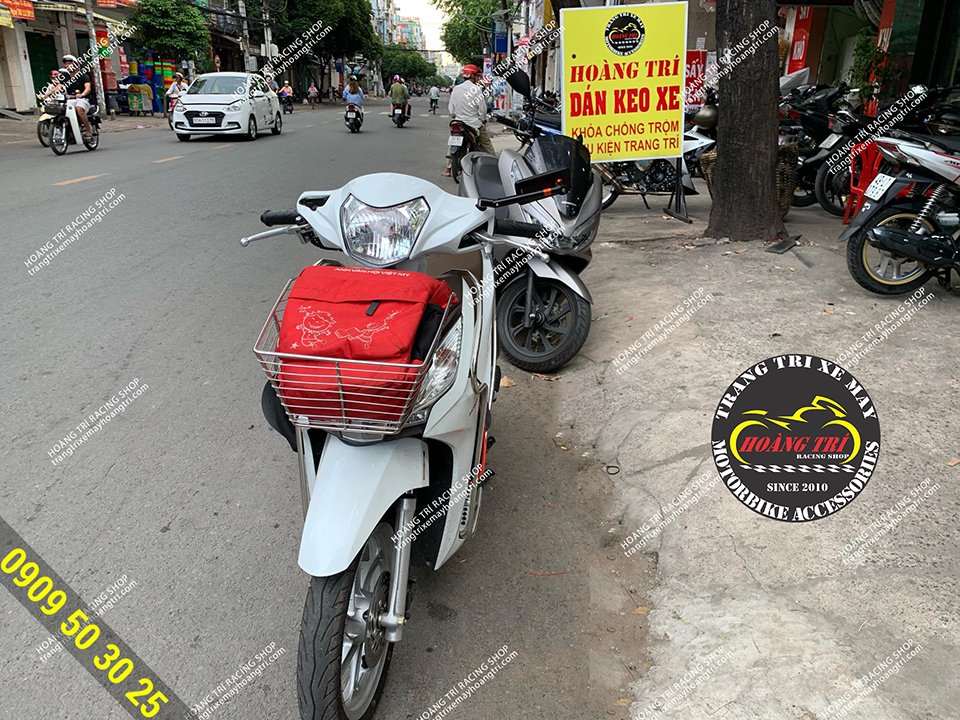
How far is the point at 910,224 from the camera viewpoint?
5.07 m

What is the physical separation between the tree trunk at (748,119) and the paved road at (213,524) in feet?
9.89

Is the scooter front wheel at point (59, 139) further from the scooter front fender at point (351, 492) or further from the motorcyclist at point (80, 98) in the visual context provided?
the scooter front fender at point (351, 492)

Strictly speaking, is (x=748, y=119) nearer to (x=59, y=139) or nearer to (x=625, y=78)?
(x=625, y=78)

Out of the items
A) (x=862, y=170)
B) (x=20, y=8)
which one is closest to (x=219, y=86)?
(x=20, y=8)

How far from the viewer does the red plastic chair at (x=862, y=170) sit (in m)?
6.42

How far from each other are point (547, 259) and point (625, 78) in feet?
11.8

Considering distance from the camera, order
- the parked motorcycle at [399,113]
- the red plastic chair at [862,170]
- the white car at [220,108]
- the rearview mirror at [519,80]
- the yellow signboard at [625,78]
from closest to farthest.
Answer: the rearview mirror at [519,80] → the red plastic chair at [862,170] → the yellow signboard at [625,78] → the white car at [220,108] → the parked motorcycle at [399,113]

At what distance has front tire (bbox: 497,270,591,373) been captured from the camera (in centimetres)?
444

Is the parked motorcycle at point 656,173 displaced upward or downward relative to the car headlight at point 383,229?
downward

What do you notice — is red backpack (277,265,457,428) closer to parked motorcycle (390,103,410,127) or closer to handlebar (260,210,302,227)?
handlebar (260,210,302,227)

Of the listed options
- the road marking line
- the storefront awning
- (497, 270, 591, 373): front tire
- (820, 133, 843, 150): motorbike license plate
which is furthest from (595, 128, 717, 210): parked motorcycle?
the storefront awning

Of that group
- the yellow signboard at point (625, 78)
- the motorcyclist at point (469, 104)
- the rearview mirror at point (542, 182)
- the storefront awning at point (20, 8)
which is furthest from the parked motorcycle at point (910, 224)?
the storefront awning at point (20, 8)

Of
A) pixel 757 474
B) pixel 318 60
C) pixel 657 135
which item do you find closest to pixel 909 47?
pixel 657 135

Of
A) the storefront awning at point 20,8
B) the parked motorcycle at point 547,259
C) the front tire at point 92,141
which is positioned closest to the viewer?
the parked motorcycle at point 547,259
